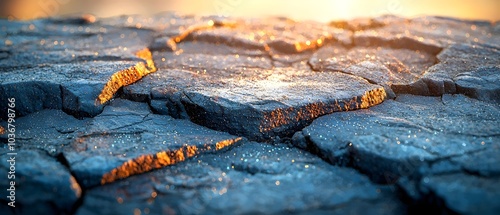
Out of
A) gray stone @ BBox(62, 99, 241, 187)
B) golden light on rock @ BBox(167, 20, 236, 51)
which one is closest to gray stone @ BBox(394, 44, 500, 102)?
gray stone @ BBox(62, 99, 241, 187)

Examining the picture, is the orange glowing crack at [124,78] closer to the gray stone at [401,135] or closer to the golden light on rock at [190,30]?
the golden light on rock at [190,30]

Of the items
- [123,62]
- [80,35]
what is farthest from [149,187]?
[80,35]

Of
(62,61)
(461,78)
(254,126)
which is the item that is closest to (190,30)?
(62,61)

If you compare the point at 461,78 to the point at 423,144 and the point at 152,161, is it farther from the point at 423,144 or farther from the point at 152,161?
the point at 152,161

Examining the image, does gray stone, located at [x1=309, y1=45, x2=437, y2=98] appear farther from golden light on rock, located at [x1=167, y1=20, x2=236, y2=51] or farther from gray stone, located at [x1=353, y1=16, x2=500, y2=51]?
golden light on rock, located at [x1=167, y1=20, x2=236, y2=51]

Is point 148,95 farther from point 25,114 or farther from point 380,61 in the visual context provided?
point 380,61

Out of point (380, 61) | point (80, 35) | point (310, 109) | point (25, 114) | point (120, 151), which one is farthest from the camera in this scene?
point (80, 35)

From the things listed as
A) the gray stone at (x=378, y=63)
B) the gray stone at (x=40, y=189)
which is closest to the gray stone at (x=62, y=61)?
the gray stone at (x=40, y=189)
